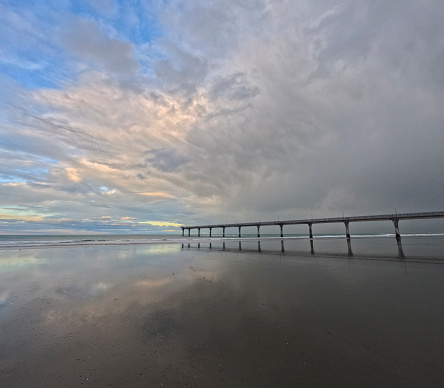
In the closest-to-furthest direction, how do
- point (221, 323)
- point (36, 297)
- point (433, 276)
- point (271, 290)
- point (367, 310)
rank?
1. point (221, 323)
2. point (367, 310)
3. point (36, 297)
4. point (271, 290)
5. point (433, 276)

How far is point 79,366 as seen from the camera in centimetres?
414

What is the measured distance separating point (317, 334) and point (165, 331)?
4.14 meters

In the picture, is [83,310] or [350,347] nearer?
[350,347]

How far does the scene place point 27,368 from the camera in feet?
13.6

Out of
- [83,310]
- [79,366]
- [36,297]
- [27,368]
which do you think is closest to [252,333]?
[79,366]

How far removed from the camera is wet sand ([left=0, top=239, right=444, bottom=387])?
→ 3807 millimetres

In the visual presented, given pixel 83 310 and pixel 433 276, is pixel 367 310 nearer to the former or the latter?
pixel 433 276

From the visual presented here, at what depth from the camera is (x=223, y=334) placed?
5.40m

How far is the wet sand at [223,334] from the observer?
381 cm

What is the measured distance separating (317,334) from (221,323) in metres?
2.68

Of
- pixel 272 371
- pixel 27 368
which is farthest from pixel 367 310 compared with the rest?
pixel 27 368

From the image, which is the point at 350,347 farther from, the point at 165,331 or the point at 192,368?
the point at 165,331

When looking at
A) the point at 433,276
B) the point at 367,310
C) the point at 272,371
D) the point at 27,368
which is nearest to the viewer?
the point at 272,371

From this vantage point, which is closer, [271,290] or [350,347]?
[350,347]
